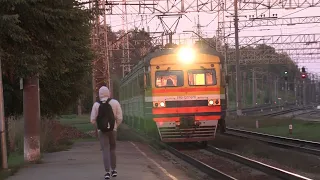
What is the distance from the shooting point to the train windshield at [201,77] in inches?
818

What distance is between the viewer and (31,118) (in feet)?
52.7

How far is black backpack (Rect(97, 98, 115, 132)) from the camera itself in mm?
11531

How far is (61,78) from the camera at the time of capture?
69.9 feet

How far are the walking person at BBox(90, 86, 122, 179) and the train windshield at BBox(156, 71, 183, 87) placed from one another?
28.9 feet

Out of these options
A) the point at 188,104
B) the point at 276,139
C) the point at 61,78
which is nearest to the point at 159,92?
the point at 188,104

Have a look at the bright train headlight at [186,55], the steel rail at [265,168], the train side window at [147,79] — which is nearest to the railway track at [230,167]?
the steel rail at [265,168]

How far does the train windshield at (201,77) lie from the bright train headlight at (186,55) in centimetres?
43

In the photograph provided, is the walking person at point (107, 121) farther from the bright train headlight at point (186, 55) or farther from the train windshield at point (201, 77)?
the bright train headlight at point (186, 55)

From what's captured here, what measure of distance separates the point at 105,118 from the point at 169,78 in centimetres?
943

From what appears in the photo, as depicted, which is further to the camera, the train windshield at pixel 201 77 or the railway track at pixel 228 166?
the train windshield at pixel 201 77

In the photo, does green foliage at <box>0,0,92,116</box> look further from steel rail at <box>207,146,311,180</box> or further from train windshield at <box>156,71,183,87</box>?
steel rail at <box>207,146,311,180</box>

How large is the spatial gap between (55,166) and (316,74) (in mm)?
122797

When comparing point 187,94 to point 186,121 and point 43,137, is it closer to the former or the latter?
point 186,121

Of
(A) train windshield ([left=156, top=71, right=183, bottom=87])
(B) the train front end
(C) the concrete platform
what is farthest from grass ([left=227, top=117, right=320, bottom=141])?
(C) the concrete platform
